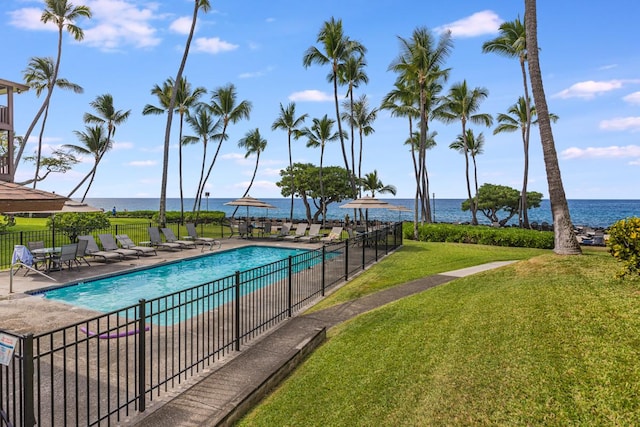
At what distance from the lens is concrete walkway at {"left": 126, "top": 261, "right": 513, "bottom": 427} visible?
12.7 feet

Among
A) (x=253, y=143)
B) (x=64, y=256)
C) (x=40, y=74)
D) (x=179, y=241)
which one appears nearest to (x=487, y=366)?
(x=64, y=256)

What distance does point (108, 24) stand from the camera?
16.8 meters

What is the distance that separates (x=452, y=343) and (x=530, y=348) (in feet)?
3.27

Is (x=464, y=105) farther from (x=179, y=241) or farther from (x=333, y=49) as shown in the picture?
(x=179, y=241)

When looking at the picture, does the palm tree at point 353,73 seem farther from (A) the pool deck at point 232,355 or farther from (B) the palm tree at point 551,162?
(A) the pool deck at point 232,355

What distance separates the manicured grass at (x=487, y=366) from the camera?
11.6 ft

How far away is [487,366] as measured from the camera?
4309mm

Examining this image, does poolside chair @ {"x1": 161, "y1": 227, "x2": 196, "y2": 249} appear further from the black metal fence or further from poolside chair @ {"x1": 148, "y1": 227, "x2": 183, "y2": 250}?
the black metal fence

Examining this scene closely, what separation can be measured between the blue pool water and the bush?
9800mm

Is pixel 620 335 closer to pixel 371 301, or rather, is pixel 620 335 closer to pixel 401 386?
pixel 401 386

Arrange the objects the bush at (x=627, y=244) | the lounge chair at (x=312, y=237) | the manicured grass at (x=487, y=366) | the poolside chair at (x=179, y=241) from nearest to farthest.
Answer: the manicured grass at (x=487, y=366) < the bush at (x=627, y=244) < the poolside chair at (x=179, y=241) < the lounge chair at (x=312, y=237)

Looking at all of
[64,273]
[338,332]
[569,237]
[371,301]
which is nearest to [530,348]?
[338,332]

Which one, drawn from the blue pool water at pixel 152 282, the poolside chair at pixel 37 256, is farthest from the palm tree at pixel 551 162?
the poolside chair at pixel 37 256

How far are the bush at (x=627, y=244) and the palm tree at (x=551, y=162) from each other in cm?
299
